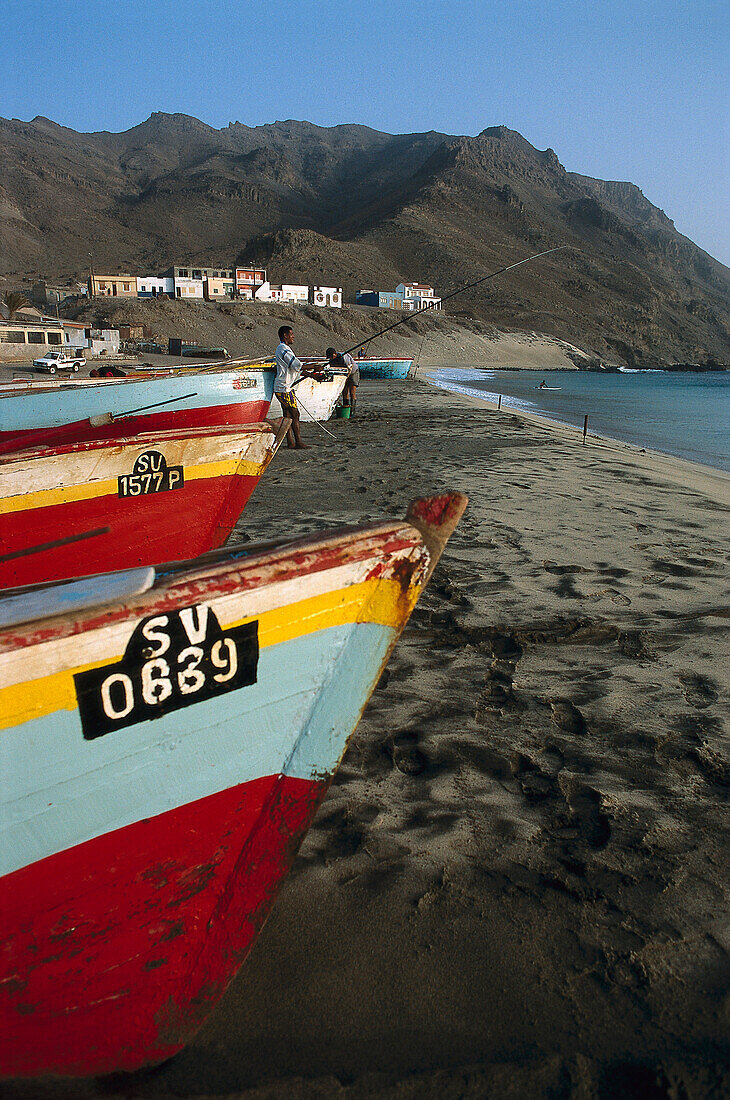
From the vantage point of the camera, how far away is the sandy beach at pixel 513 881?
1766 millimetres

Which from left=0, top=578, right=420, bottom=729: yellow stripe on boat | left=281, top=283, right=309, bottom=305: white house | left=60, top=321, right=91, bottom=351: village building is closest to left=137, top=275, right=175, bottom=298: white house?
left=281, top=283, right=309, bottom=305: white house

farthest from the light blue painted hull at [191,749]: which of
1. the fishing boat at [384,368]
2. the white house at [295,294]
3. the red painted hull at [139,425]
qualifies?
the white house at [295,294]

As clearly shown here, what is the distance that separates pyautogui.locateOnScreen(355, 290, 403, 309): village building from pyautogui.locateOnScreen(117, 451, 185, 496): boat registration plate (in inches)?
2912

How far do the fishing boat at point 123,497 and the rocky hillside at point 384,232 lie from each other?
3255 inches

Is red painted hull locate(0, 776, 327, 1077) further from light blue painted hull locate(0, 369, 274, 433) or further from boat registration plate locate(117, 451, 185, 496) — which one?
light blue painted hull locate(0, 369, 274, 433)

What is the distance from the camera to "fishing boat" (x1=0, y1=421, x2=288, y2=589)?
3650 mm

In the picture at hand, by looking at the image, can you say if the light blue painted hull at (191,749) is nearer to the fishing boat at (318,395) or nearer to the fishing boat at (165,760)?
the fishing boat at (165,760)

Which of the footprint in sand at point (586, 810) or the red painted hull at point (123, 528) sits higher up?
the red painted hull at point (123, 528)

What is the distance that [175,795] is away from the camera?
1.67 metres

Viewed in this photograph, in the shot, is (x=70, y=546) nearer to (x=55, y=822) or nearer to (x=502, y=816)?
(x=55, y=822)

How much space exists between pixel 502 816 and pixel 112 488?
2854 millimetres

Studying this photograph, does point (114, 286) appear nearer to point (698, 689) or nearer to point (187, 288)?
point (187, 288)

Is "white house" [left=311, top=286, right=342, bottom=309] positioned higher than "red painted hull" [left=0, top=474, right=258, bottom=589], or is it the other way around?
"white house" [left=311, top=286, right=342, bottom=309]

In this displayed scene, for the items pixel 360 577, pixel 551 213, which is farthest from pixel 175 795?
pixel 551 213
